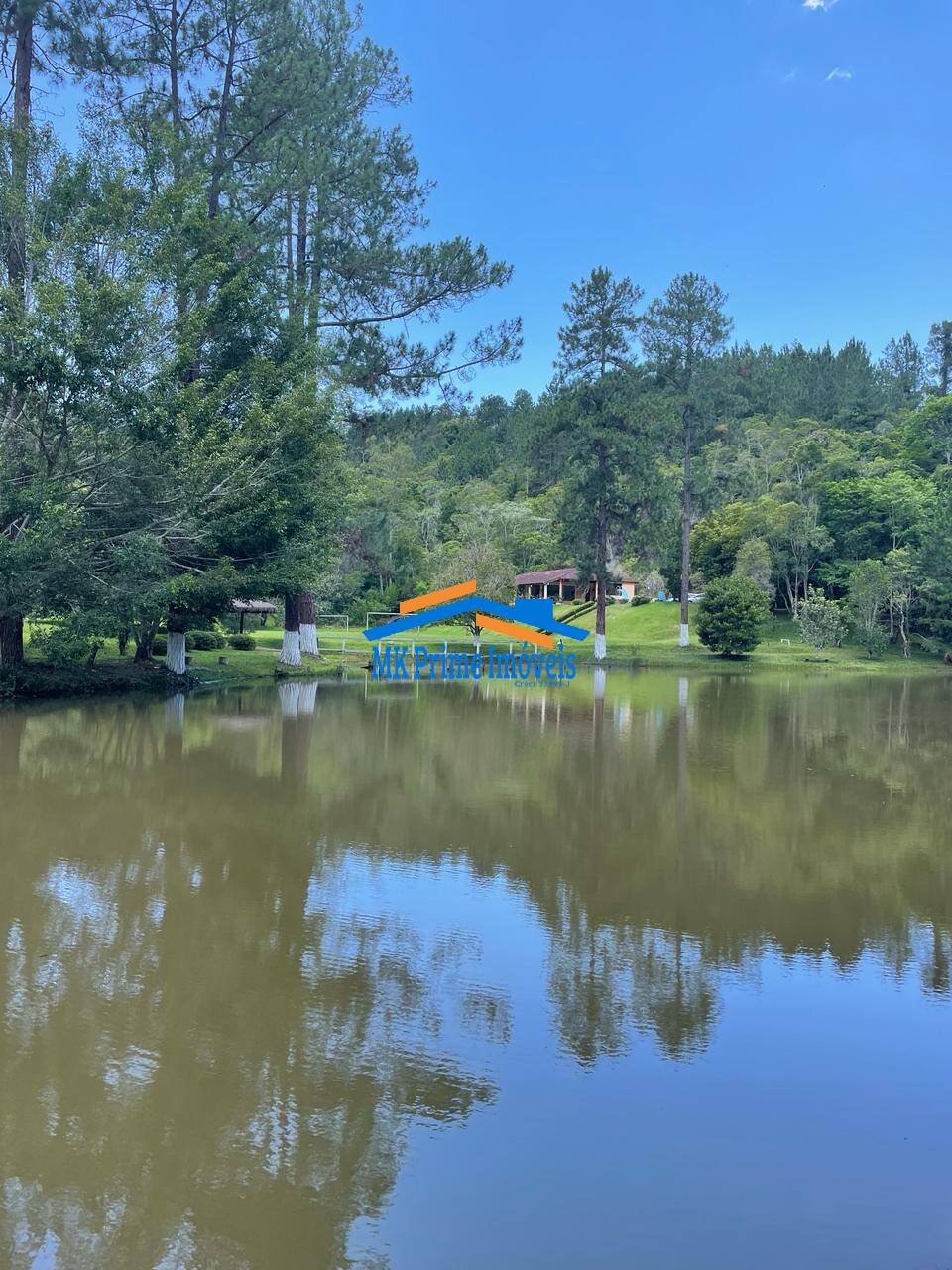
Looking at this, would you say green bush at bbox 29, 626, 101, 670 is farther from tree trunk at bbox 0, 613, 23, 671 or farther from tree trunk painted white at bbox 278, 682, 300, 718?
tree trunk painted white at bbox 278, 682, 300, 718

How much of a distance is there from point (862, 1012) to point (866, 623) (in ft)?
125

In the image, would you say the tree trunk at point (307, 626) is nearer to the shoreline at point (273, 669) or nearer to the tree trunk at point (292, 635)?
the shoreline at point (273, 669)

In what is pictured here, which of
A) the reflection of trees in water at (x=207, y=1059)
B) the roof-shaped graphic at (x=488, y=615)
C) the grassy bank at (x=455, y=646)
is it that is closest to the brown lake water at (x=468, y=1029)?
the reflection of trees in water at (x=207, y=1059)

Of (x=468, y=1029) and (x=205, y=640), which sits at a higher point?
(x=205, y=640)

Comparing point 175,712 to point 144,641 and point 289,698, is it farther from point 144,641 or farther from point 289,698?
point 144,641

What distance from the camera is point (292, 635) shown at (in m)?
24.3

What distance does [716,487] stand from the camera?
50.8m

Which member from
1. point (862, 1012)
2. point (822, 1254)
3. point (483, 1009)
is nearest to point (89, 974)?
point (483, 1009)

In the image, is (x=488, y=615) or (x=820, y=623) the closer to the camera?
(x=488, y=615)

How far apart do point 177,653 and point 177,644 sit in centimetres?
23

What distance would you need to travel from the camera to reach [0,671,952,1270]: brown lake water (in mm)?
2967

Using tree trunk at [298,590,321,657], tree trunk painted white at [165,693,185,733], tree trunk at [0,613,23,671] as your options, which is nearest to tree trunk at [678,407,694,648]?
tree trunk at [298,590,321,657]
